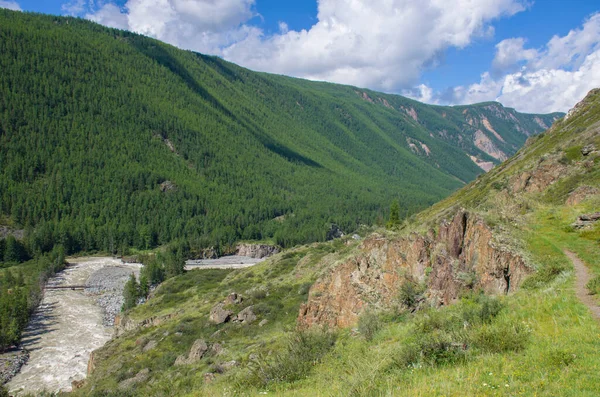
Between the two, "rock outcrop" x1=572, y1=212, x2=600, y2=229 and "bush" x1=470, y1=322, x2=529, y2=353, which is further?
"rock outcrop" x1=572, y1=212, x2=600, y2=229

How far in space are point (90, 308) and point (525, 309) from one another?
86795 mm

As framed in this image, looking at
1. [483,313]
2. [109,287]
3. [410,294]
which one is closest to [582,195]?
[410,294]

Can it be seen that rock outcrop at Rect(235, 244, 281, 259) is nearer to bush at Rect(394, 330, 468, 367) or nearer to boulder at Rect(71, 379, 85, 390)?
boulder at Rect(71, 379, 85, 390)

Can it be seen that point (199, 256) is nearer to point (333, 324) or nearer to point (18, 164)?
point (18, 164)

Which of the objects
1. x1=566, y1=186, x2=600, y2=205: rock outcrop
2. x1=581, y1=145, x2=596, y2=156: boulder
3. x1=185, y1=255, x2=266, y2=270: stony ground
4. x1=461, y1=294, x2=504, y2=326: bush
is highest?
x1=581, y1=145, x2=596, y2=156: boulder

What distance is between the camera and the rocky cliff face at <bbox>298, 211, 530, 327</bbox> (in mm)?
19359

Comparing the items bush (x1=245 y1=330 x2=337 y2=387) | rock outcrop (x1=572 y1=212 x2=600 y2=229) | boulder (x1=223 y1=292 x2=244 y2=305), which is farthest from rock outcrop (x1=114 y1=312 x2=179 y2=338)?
rock outcrop (x1=572 y1=212 x2=600 y2=229)

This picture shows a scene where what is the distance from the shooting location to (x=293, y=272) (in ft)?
214

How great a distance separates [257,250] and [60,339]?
90855 millimetres

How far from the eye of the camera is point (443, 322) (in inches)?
564

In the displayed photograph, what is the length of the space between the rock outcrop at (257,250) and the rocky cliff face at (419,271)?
121663 millimetres

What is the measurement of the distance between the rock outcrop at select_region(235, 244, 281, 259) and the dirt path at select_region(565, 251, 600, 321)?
135452mm

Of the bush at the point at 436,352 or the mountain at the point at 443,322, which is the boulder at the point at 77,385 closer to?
the mountain at the point at 443,322

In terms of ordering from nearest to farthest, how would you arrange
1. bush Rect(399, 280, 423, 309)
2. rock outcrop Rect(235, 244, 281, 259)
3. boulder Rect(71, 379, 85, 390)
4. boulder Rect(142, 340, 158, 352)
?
bush Rect(399, 280, 423, 309)
boulder Rect(71, 379, 85, 390)
boulder Rect(142, 340, 158, 352)
rock outcrop Rect(235, 244, 281, 259)
